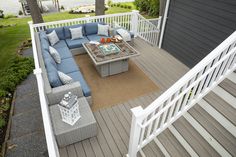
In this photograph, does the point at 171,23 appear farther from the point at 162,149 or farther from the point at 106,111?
the point at 162,149

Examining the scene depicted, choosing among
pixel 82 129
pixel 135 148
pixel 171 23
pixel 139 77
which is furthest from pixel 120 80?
pixel 171 23

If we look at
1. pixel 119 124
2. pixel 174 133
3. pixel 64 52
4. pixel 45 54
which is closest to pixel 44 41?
pixel 64 52

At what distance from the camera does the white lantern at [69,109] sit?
265cm

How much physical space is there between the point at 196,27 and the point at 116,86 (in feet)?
9.36

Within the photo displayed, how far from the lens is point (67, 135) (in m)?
2.77

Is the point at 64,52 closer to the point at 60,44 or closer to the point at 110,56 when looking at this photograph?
the point at 60,44

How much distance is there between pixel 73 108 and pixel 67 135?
0.50 metres

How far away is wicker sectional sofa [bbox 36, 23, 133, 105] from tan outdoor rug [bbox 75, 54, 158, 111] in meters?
0.39

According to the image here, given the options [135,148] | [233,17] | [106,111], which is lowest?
[106,111]

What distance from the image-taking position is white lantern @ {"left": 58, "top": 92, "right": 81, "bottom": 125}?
2.65 m

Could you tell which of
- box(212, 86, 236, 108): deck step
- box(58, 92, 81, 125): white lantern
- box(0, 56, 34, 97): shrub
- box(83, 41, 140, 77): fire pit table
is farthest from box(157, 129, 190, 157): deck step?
box(0, 56, 34, 97): shrub

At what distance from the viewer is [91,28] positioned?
19.7ft

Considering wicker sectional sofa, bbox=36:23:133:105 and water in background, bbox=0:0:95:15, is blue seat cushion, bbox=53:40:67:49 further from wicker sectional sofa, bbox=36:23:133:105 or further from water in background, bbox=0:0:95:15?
water in background, bbox=0:0:95:15

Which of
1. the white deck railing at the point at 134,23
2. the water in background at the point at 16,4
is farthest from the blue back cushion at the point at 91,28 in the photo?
the water in background at the point at 16,4
